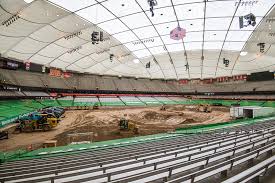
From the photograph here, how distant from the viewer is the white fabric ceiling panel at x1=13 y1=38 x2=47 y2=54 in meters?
28.0

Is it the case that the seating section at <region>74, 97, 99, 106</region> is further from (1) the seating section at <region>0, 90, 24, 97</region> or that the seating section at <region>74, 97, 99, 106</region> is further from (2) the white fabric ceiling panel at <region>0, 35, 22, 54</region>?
(2) the white fabric ceiling panel at <region>0, 35, 22, 54</region>

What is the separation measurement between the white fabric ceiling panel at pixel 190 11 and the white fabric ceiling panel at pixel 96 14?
9.26 meters

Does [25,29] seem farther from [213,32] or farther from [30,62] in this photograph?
[213,32]

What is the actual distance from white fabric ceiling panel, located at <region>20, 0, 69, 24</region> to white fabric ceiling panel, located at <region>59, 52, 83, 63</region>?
12.9m

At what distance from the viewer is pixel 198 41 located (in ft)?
114

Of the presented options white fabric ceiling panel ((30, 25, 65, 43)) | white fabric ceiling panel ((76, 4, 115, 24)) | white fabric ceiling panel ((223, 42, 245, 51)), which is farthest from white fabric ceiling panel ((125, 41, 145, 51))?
white fabric ceiling panel ((223, 42, 245, 51))

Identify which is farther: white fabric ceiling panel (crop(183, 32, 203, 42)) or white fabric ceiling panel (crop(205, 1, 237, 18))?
white fabric ceiling panel (crop(183, 32, 203, 42))

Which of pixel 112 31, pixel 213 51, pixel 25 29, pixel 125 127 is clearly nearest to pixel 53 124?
pixel 125 127

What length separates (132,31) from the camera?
98.4 feet

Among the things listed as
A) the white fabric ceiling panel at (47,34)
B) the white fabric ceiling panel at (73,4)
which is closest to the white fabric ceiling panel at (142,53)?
the white fabric ceiling panel at (47,34)

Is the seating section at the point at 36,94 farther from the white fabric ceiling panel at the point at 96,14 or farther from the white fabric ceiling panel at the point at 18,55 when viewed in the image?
the white fabric ceiling panel at the point at 96,14

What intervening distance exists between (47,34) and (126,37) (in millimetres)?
12696

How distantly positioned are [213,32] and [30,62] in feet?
116

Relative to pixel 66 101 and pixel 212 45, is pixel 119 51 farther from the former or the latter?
pixel 212 45
